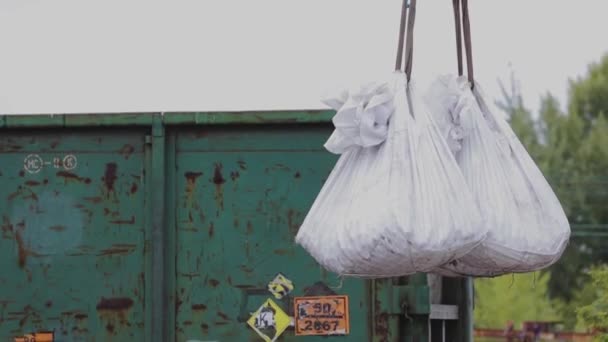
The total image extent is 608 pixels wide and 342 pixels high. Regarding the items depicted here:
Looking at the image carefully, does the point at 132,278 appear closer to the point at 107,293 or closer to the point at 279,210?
the point at 107,293

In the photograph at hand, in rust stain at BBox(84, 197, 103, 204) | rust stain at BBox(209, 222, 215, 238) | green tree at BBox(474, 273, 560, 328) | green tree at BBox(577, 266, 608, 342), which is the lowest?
green tree at BBox(474, 273, 560, 328)

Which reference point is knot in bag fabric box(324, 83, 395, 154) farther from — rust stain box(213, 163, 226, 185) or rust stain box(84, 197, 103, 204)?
rust stain box(84, 197, 103, 204)

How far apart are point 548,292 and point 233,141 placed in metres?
34.8

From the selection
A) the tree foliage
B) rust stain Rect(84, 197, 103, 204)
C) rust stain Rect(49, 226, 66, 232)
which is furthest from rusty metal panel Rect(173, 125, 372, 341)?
the tree foliage

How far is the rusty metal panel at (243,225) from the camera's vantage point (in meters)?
5.71

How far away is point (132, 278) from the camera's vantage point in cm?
Result: 575

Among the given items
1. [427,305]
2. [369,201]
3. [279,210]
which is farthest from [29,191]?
[369,201]

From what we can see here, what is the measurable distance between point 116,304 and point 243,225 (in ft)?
2.11

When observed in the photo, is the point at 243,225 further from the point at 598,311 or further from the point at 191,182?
the point at 598,311

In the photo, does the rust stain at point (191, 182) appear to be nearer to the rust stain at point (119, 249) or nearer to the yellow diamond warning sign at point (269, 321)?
the rust stain at point (119, 249)

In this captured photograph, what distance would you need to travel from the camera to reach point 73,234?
19.1ft

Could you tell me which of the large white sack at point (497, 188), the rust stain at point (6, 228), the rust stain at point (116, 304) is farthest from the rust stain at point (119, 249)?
the large white sack at point (497, 188)

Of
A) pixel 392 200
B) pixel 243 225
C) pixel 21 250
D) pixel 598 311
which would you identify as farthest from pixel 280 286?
pixel 598 311

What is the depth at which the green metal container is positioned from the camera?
571 centimetres
